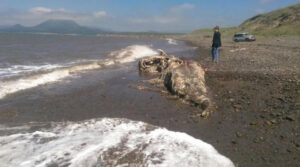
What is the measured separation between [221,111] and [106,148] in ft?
11.8

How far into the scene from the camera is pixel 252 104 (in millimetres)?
6590

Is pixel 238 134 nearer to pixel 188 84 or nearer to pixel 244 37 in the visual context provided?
pixel 188 84

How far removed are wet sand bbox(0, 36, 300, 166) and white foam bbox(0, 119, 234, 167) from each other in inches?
18.9

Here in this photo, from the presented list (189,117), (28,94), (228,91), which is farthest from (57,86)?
(228,91)

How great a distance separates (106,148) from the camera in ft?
14.6

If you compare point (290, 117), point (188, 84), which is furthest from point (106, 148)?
point (290, 117)

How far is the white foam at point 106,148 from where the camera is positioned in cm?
399

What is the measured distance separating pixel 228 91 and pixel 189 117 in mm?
2861

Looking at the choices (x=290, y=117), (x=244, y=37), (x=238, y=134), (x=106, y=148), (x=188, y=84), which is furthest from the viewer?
(x=244, y=37)

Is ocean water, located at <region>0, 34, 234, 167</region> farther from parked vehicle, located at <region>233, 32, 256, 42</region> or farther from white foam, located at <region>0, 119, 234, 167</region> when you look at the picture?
parked vehicle, located at <region>233, 32, 256, 42</region>

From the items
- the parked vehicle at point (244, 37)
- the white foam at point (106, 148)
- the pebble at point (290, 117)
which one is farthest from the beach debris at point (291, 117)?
the parked vehicle at point (244, 37)

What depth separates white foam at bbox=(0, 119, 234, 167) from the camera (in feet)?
13.1

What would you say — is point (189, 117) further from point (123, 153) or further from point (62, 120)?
point (62, 120)

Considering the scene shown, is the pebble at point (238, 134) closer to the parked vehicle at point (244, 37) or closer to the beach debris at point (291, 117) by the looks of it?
the beach debris at point (291, 117)
